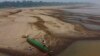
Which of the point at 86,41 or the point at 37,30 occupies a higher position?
the point at 37,30

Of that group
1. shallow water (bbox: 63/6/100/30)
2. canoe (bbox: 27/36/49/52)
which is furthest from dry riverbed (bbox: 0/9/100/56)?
shallow water (bbox: 63/6/100/30)

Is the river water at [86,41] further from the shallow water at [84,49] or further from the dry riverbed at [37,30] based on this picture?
the dry riverbed at [37,30]

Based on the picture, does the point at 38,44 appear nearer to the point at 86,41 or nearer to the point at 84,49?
the point at 84,49

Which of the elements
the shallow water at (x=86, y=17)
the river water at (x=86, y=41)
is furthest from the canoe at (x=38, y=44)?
the shallow water at (x=86, y=17)

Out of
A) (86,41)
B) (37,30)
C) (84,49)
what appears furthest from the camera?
(86,41)

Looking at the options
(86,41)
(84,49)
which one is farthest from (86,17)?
(84,49)

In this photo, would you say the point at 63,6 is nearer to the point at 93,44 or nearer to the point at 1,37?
the point at 93,44

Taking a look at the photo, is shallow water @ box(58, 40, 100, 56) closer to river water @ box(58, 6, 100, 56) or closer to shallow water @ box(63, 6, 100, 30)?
river water @ box(58, 6, 100, 56)

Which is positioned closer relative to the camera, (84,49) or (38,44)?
(38,44)
